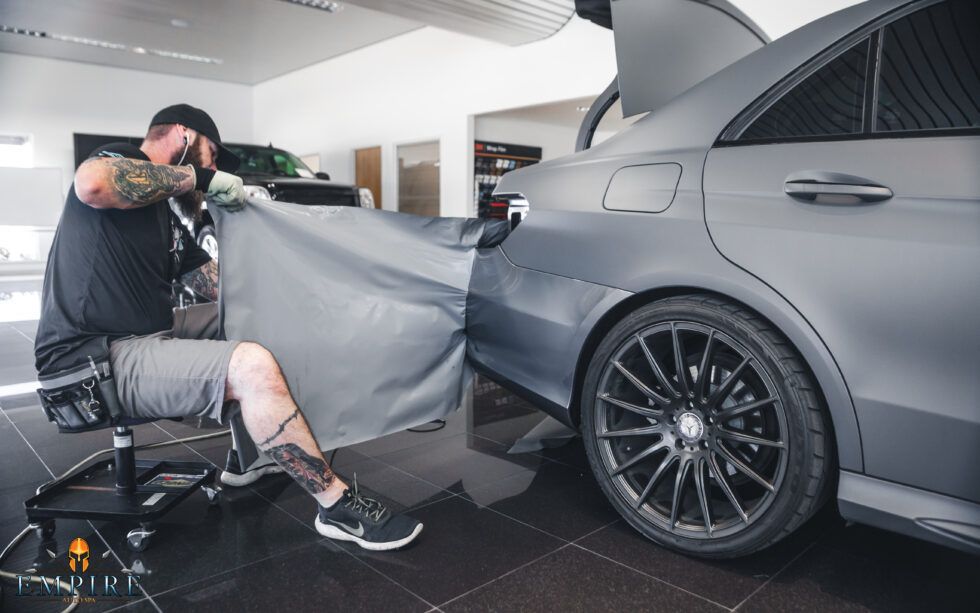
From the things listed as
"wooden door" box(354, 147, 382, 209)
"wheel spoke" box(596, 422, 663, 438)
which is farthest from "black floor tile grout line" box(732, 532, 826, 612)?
"wooden door" box(354, 147, 382, 209)

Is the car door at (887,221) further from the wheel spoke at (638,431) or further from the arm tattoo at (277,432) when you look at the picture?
the arm tattoo at (277,432)

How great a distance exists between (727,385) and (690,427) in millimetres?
160

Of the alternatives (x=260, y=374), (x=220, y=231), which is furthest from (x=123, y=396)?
(x=220, y=231)

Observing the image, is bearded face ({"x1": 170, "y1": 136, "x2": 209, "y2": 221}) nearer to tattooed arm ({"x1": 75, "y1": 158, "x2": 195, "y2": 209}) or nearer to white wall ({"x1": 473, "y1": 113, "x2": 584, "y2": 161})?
tattooed arm ({"x1": 75, "y1": 158, "x2": 195, "y2": 209})

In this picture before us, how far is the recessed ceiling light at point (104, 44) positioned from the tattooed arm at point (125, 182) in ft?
41.3

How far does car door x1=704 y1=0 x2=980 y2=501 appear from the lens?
1277mm

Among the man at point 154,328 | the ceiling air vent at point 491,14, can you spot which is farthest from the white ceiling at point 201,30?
the man at point 154,328

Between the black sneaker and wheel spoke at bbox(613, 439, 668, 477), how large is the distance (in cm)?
62

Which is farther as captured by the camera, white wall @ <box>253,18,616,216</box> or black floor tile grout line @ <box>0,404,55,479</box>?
white wall @ <box>253,18,616,216</box>

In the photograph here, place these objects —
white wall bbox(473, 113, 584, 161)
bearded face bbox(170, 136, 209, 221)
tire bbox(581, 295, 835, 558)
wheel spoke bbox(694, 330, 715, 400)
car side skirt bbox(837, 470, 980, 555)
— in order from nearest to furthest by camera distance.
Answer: car side skirt bbox(837, 470, 980, 555) < tire bbox(581, 295, 835, 558) < wheel spoke bbox(694, 330, 715, 400) < bearded face bbox(170, 136, 209, 221) < white wall bbox(473, 113, 584, 161)

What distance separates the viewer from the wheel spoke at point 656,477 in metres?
1.70

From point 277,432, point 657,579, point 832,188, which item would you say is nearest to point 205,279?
point 277,432

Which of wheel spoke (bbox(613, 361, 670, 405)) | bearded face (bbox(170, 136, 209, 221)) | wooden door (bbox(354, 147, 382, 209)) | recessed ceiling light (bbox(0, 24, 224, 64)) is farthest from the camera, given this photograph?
wooden door (bbox(354, 147, 382, 209))

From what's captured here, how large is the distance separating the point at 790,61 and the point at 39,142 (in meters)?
15.6
